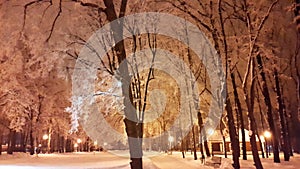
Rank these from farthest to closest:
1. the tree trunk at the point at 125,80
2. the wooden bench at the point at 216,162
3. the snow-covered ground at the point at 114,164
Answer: the wooden bench at the point at 216,162, the snow-covered ground at the point at 114,164, the tree trunk at the point at 125,80

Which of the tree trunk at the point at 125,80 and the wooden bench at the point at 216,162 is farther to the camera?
the wooden bench at the point at 216,162

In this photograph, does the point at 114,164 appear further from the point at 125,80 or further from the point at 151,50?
the point at 125,80

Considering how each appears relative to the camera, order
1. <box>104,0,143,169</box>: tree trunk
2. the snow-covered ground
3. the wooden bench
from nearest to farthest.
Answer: <box>104,0,143,169</box>: tree trunk, the snow-covered ground, the wooden bench

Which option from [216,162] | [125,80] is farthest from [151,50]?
[125,80]

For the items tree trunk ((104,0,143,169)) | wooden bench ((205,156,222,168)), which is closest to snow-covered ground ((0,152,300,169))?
wooden bench ((205,156,222,168))

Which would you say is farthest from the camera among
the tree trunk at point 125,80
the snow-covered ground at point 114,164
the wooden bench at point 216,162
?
the wooden bench at point 216,162

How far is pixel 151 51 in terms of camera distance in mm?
20453

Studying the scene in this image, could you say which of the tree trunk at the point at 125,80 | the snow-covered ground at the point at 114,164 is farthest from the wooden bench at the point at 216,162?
the tree trunk at the point at 125,80

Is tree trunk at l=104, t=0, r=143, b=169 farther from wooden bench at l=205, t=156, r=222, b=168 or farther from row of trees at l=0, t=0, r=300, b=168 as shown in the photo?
wooden bench at l=205, t=156, r=222, b=168

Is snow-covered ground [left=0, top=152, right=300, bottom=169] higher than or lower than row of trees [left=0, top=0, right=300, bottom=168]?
lower

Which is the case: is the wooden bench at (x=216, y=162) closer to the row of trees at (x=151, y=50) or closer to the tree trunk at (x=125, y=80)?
the row of trees at (x=151, y=50)

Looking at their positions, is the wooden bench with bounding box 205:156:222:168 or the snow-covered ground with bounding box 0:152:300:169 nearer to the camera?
the snow-covered ground with bounding box 0:152:300:169

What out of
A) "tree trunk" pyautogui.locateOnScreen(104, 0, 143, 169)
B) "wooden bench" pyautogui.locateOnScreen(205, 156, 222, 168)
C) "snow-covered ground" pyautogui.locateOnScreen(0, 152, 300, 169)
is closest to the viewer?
"tree trunk" pyautogui.locateOnScreen(104, 0, 143, 169)

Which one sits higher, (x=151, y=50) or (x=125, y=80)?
(x=151, y=50)
